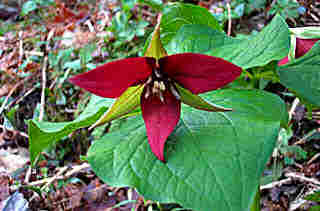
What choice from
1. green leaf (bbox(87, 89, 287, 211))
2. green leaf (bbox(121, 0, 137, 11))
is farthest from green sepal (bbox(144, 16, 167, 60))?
green leaf (bbox(121, 0, 137, 11))

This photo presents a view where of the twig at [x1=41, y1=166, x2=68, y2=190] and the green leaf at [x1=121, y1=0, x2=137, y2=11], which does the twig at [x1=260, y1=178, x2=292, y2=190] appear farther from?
the green leaf at [x1=121, y1=0, x2=137, y2=11]

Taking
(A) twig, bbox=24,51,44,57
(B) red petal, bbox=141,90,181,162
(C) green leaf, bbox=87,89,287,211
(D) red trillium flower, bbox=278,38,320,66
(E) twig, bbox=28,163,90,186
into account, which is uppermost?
(D) red trillium flower, bbox=278,38,320,66

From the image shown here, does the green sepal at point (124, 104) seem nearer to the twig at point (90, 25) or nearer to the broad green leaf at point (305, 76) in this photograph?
the broad green leaf at point (305, 76)

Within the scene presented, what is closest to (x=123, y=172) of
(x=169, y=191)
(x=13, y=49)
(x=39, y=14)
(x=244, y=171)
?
(x=169, y=191)

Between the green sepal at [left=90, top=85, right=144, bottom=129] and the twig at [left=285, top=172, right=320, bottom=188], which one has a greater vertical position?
the green sepal at [left=90, top=85, right=144, bottom=129]

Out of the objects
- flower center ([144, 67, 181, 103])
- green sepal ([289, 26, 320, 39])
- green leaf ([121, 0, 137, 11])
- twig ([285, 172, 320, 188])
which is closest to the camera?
flower center ([144, 67, 181, 103])
